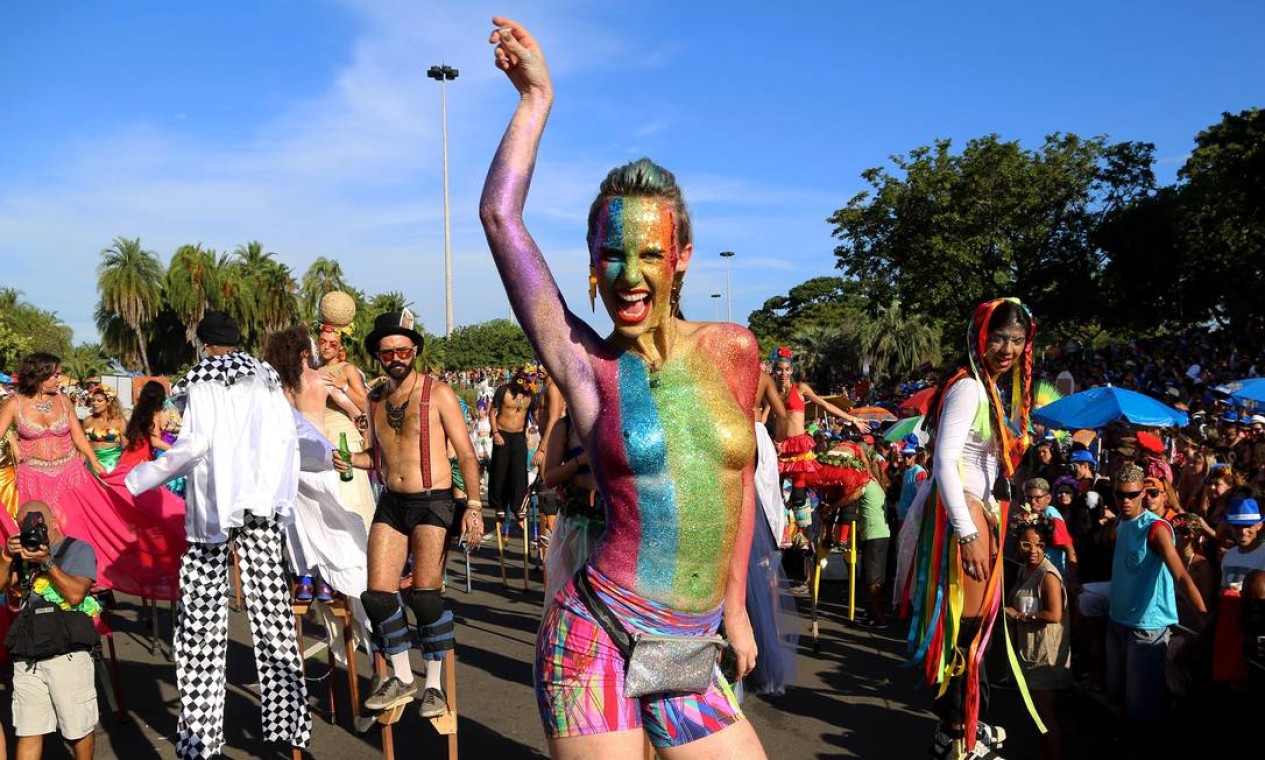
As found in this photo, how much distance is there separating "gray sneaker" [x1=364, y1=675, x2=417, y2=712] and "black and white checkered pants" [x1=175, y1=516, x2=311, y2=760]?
0.45m

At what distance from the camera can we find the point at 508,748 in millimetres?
5289

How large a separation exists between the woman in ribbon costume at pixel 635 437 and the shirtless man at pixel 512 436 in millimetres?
8449

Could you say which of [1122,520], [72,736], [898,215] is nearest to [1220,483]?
[1122,520]

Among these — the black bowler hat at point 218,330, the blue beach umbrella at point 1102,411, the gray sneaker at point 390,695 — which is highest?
the black bowler hat at point 218,330

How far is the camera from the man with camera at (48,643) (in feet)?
14.4

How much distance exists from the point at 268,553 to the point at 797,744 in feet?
9.70

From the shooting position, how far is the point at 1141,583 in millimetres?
5461

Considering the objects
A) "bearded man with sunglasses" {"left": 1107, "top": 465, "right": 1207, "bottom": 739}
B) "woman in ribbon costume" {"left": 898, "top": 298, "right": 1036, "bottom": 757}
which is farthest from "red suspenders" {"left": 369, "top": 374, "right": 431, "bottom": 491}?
"bearded man with sunglasses" {"left": 1107, "top": 465, "right": 1207, "bottom": 739}

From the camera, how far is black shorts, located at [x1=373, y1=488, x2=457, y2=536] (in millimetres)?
4957

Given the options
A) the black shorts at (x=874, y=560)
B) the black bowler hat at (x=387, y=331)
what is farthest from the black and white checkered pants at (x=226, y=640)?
the black shorts at (x=874, y=560)

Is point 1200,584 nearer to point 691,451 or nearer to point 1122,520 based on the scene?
point 1122,520

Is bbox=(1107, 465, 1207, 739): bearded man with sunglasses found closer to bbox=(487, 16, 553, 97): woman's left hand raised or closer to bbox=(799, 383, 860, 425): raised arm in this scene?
bbox=(799, 383, 860, 425): raised arm

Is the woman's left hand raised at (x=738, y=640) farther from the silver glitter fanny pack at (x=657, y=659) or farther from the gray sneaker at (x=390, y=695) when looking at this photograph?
the gray sneaker at (x=390, y=695)

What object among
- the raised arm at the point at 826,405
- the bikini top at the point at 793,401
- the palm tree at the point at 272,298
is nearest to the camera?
the bikini top at the point at 793,401
